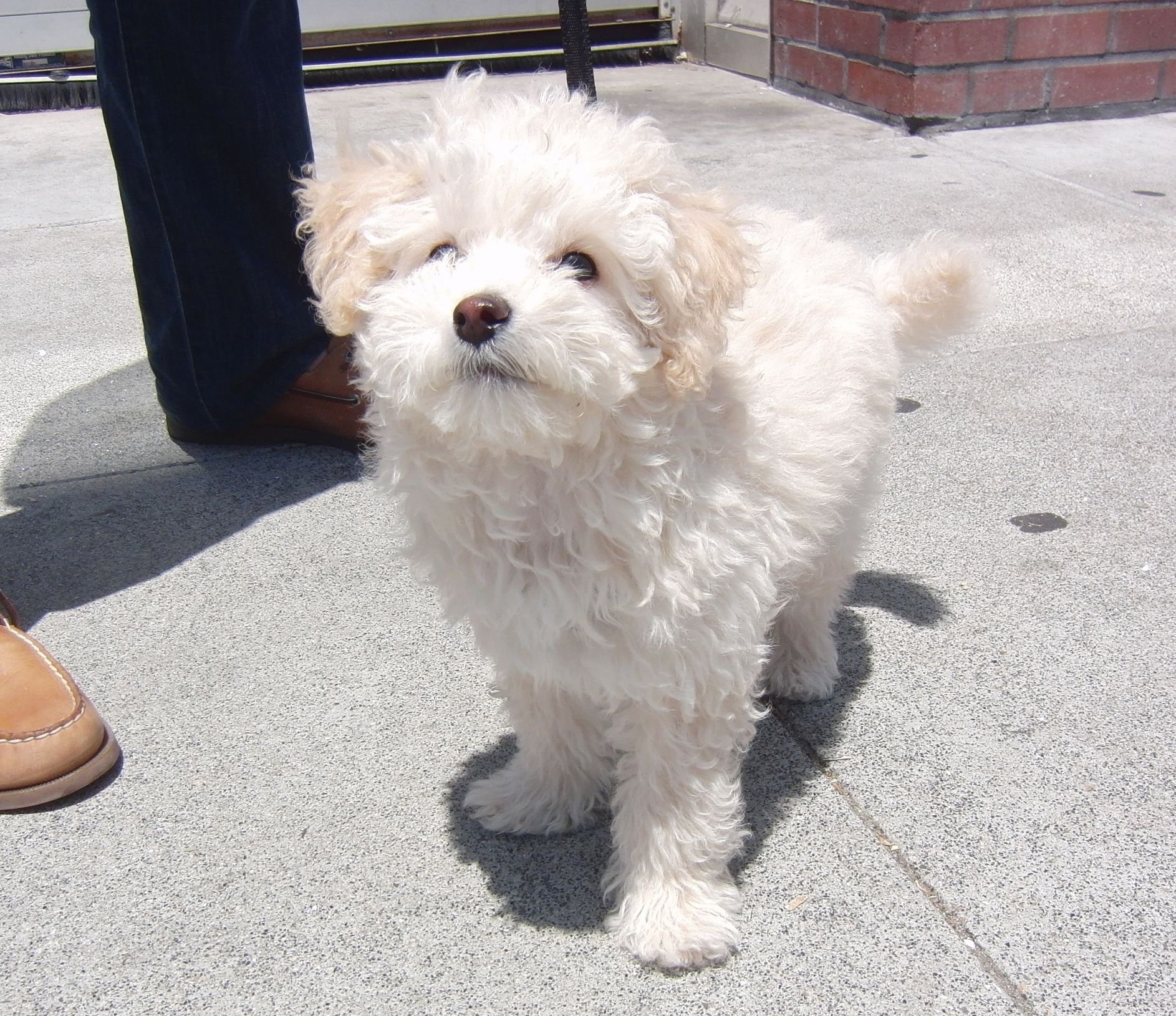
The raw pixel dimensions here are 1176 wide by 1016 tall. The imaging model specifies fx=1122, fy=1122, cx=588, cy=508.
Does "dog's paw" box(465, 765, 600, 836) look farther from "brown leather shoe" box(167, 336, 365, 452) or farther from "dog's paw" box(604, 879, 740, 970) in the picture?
"brown leather shoe" box(167, 336, 365, 452)

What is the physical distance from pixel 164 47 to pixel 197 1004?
269cm

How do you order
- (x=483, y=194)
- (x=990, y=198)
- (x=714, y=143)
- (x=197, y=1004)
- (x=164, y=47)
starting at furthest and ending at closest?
(x=714, y=143)
(x=990, y=198)
(x=164, y=47)
(x=197, y=1004)
(x=483, y=194)

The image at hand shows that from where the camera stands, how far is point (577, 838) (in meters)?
2.46

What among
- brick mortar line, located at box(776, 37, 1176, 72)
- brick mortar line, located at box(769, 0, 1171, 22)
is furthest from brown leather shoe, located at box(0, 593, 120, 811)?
brick mortar line, located at box(776, 37, 1176, 72)

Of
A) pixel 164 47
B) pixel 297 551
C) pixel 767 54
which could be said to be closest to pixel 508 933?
pixel 297 551

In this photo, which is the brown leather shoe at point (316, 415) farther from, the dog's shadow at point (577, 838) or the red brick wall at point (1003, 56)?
the red brick wall at point (1003, 56)

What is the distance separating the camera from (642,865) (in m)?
2.19

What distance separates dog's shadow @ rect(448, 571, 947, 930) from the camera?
2254 mm

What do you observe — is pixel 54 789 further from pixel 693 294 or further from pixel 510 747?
pixel 693 294

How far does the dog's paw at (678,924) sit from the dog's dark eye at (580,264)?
116 centimetres

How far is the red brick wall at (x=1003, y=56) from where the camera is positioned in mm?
6613

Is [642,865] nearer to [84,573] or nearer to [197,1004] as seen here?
[197,1004]

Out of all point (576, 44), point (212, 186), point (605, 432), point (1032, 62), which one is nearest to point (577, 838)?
point (605, 432)

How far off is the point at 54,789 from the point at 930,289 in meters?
2.38
